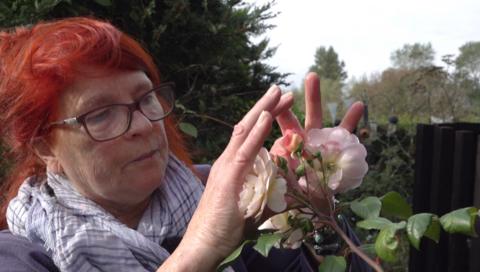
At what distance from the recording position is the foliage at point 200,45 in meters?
2.78

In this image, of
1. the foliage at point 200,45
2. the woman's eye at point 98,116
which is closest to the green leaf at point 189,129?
the foliage at point 200,45

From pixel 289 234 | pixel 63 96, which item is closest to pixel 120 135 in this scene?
pixel 63 96

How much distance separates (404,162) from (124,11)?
4.11 m

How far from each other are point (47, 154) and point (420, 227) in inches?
44.4

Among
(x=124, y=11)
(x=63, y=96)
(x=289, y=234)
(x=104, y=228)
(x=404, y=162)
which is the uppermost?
(x=124, y=11)

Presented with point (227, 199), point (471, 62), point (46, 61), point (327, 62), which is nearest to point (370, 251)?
point (227, 199)

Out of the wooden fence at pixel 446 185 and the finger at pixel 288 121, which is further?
the wooden fence at pixel 446 185

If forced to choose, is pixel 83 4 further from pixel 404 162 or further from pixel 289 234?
pixel 404 162

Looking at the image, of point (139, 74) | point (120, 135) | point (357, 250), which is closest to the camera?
point (357, 250)

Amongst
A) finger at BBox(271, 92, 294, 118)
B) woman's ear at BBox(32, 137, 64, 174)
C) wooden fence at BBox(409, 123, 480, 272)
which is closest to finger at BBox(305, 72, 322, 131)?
finger at BBox(271, 92, 294, 118)

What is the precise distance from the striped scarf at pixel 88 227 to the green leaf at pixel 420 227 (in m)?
0.83

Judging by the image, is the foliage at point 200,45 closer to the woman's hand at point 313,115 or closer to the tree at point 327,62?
the woman's hand at point 313,115

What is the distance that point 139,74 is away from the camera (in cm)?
149

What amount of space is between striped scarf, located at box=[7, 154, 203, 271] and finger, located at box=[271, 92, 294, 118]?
1.90 ft
